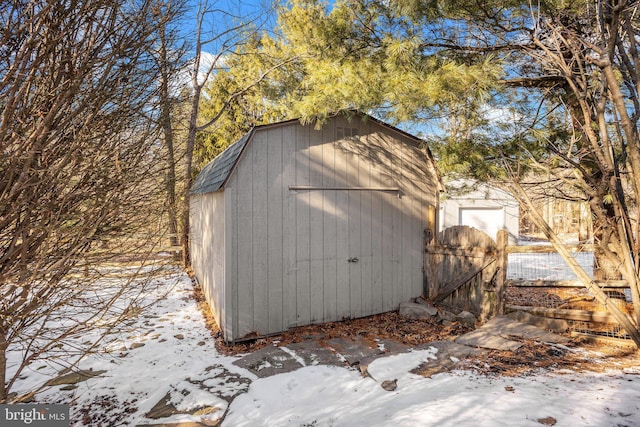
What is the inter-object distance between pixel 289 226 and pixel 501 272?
337cm

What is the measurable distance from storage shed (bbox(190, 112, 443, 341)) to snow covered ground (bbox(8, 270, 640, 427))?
1.19 metres

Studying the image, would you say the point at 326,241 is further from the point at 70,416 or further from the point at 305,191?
the point at 70,416

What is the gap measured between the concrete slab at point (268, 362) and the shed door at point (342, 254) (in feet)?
3.02

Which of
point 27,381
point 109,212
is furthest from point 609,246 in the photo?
point 27,381

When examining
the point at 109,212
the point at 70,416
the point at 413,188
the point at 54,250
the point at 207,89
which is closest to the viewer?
the point at 54,250

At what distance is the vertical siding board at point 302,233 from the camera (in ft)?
17.4

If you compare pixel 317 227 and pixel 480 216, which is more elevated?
pixel 480 216

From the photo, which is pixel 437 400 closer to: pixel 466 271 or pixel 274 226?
pixel 274 226

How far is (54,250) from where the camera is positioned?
7.47ft

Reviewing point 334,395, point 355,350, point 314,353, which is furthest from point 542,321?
point 334,395

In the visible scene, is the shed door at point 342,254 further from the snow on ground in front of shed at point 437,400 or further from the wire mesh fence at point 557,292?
the wire mesh fence at point 557,292

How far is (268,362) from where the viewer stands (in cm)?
409

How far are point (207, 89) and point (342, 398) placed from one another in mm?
12587

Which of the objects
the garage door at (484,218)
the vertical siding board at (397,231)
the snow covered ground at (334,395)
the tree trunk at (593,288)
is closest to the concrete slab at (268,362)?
the snow covered ground at (334,395)
